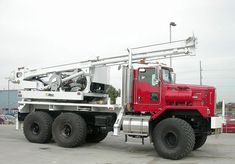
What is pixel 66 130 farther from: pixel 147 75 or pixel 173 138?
pixel 173 138

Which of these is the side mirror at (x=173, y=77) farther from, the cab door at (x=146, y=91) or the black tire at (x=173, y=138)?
the black tire at (x=173, y=138)

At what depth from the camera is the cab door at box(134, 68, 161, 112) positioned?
13.9m

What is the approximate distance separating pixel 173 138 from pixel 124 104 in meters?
2.28

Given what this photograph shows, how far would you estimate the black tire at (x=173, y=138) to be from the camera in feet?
41.3

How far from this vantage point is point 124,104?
47.1 feet

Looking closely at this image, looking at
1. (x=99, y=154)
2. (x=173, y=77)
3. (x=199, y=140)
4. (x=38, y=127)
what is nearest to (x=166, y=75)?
(x=173, y=77)

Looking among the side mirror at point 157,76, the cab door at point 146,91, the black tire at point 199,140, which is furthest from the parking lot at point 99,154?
the side mirror at point 157,76

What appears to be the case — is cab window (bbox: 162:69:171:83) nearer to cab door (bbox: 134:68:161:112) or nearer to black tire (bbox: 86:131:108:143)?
cab door (bbox: 134:68:161:112)

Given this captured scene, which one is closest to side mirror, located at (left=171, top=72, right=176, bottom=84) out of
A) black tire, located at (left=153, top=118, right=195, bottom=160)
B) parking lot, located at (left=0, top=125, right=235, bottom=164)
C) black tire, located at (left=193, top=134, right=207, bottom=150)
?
black tire, located at (left=153, top=118, right=195, bottom=160)

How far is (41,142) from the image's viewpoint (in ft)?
53.3

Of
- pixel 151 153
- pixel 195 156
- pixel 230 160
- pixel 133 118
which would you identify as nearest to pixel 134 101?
pixel 133 118

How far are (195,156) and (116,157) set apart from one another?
2665 millimetres

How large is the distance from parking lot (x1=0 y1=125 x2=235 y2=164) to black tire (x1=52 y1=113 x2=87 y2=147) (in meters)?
0.29

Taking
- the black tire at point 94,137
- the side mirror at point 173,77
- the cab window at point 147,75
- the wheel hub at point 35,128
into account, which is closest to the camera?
the cab window at point 147,75
